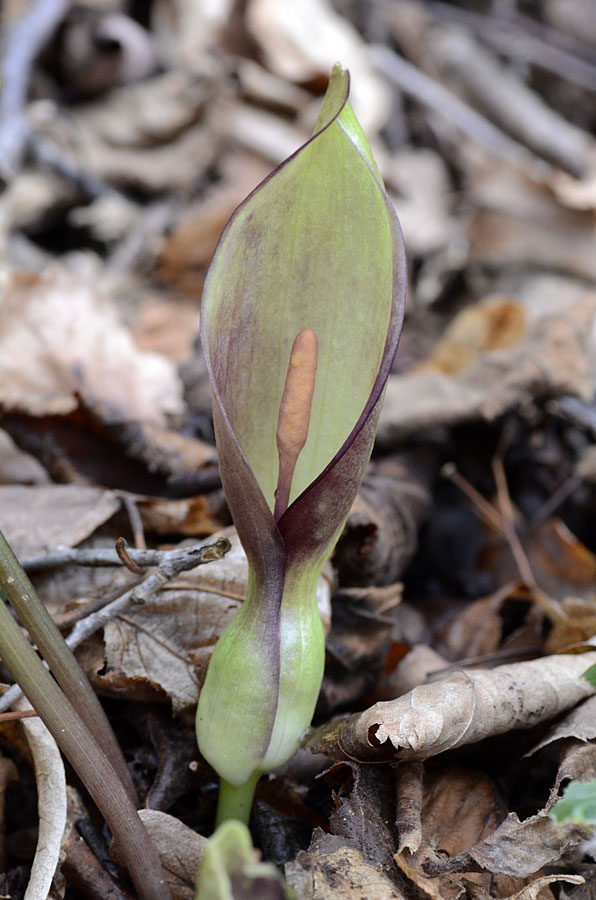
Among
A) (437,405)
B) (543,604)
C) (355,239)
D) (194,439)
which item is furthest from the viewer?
(437,405)

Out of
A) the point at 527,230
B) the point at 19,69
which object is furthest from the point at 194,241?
the point at 527,230

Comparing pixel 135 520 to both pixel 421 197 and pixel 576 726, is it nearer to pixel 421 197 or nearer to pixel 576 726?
pixel 576 726

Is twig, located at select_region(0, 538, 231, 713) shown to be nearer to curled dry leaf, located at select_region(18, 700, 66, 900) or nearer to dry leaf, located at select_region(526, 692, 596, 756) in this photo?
curled dry leaf, located at select_region(18, 700, 66, 900)

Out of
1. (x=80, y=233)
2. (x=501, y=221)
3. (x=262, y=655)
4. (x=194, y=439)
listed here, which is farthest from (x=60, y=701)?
(x=501, y=221)

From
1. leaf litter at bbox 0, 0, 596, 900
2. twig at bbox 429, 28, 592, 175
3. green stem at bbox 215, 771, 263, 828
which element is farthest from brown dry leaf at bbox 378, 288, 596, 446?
twig at bbox 429, 28, 592, 175

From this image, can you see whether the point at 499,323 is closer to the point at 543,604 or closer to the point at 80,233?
the point at 543,604

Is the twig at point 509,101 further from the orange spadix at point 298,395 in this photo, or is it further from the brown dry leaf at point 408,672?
the orange spadix at point 298,395
